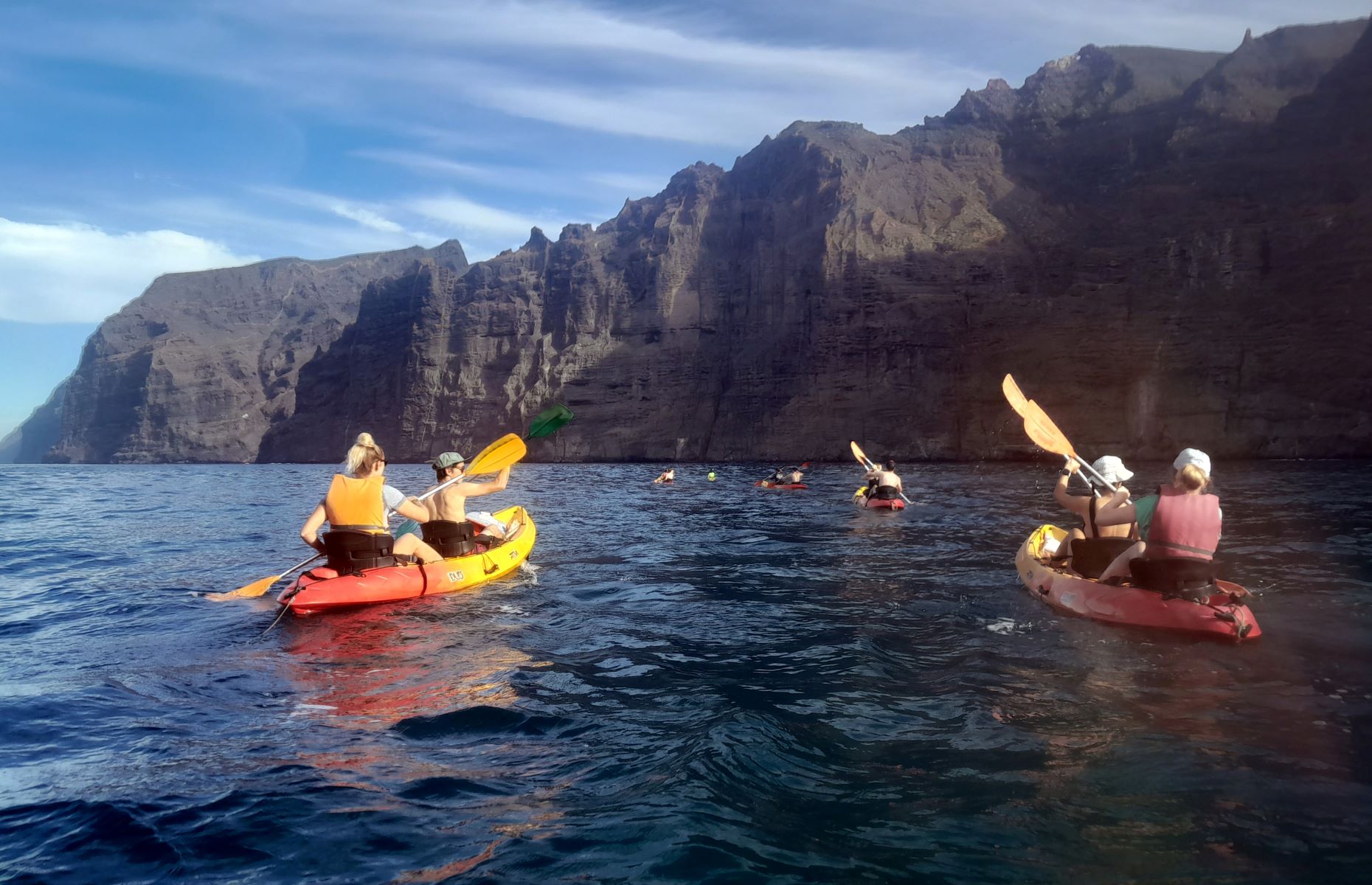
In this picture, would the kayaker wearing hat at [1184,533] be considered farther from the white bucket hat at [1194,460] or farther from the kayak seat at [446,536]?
the kayak seat at [446,536]

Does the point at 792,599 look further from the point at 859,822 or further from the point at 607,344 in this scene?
the point at 607,344

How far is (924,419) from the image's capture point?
67.9 meters

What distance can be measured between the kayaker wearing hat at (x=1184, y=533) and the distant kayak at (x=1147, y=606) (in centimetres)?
13

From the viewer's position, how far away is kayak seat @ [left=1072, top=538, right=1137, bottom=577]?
27.1 feet

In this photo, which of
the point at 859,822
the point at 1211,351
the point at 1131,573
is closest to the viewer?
the point at 859,822

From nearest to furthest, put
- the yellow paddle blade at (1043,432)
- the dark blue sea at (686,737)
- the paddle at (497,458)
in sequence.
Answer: the dark blue sea at (686,737)
the yellow paddle blade at (1043,432)
the paddle at (497,458)

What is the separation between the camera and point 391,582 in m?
8.70

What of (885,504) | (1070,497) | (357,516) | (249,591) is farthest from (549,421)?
(885,504)

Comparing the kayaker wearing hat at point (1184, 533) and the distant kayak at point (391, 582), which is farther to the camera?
the distant kayak at point (391, 582)

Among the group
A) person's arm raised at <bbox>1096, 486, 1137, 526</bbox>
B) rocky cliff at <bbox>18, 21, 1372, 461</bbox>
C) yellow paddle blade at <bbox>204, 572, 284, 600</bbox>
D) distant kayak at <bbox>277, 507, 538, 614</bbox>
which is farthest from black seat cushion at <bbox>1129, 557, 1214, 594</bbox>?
rocky cliff at <bbox>18, 21, 1372, 461</bbox>

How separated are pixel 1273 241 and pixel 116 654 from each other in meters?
73.0

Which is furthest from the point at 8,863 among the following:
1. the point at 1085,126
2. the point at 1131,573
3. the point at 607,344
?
the point at 1085,126

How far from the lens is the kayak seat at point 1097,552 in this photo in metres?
8.27

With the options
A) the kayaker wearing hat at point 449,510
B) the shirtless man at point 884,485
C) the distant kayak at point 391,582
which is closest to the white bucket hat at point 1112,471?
the kayaker wearing hat at point 449,510
